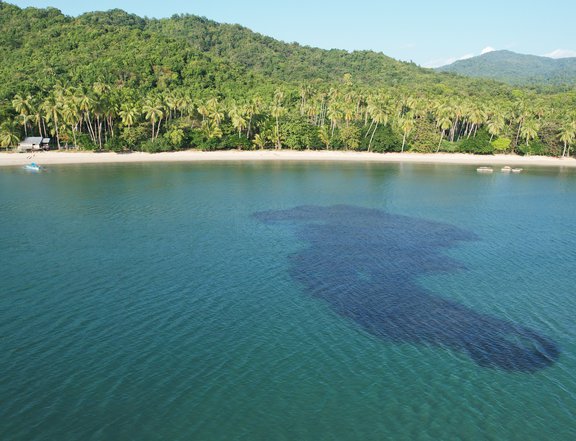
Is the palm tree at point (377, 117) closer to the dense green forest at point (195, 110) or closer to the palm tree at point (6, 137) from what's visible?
the dense green forest at point (195, 110)

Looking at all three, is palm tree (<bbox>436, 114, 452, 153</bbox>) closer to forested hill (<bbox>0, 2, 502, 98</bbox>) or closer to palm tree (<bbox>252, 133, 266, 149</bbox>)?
palm tree (<bbox>252, 133, 266, 149</bbox>)

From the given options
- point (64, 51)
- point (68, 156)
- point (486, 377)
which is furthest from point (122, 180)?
point (64, 51)

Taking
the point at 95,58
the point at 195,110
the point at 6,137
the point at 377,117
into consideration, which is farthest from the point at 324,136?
the point at 95,58

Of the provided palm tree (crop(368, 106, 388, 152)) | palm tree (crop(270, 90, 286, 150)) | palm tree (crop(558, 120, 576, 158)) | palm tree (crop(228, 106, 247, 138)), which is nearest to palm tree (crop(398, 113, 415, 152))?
palm tree (crop(368, 106, 388, 152))

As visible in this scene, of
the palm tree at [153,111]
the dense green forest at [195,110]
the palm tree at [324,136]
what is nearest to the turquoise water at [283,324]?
the palm tree at [153,111]

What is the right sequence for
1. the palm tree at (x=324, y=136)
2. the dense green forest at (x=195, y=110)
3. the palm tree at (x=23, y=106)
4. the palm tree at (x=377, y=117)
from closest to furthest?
the palm tree at (x=23, y=106)
the dense green forest at (x=195, y=110)
the palm tree at (x=377, y=117)
the palm tree at (x=324, y=136)

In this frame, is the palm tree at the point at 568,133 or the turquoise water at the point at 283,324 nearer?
the turquoise water at the point at 283,324
